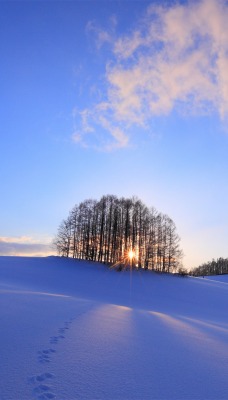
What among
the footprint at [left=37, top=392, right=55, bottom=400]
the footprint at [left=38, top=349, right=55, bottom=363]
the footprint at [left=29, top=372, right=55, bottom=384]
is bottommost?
the footprint at [left=37, top=392, right=55, bottom=400]

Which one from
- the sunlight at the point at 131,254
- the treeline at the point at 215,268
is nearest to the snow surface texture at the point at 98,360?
the sunlight at the point at 131,254

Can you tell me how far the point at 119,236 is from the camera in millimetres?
46344

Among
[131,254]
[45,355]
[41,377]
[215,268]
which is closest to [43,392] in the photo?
[41,377]

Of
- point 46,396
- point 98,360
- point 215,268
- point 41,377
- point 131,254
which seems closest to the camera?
point 46,396

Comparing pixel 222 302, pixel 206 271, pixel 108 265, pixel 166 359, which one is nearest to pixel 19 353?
pixel 166 359

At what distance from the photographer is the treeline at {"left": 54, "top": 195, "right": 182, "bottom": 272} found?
45031 millimetres

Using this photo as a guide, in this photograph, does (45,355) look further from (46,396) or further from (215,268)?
(215,268)

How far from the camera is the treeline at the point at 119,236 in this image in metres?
45.0

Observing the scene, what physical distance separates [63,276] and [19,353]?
1158 inches

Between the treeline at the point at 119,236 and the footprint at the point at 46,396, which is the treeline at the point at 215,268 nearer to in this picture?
the treeline at the point at 119,236

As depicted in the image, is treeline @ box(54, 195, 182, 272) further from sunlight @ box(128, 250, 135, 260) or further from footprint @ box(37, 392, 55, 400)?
footprint @ box(37, 392, 55, 400)

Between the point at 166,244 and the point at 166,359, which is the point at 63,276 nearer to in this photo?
the point at 166,244

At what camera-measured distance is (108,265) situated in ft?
136

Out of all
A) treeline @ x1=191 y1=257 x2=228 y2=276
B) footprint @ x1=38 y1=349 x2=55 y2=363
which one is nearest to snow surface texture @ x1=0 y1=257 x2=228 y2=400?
footprint @ x1=38 y1=349 x2=55 y2=363
